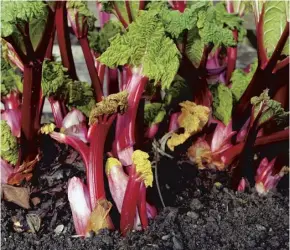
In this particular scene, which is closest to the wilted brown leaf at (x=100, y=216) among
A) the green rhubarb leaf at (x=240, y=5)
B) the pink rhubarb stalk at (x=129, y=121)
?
the pink rhubarb stalk at (x=129, y=121)

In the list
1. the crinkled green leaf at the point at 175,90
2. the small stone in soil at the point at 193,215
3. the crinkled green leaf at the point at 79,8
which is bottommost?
the small stone in soil at the point at 193,215

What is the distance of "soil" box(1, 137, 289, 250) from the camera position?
121cm

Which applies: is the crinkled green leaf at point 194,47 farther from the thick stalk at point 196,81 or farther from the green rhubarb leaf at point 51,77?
the green rhubarb leaf at point 51,77

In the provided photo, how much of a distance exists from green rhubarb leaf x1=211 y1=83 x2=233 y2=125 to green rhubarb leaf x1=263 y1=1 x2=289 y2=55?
13cm

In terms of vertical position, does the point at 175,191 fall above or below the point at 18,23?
below

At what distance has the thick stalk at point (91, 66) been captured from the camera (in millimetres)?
1315

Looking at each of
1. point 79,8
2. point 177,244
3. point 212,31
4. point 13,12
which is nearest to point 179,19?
point 212,31

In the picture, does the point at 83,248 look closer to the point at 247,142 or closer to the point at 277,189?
the point at 247,142

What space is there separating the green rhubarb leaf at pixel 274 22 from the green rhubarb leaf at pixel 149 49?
0.91 feet

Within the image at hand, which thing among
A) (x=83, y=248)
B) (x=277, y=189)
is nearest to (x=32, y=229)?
(x=83, y=248)

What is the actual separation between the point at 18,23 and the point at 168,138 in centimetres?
43

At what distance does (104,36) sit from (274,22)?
1.24 ft

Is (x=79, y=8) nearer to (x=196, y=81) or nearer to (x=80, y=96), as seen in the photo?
(x=80, y=96)

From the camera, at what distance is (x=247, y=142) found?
1.34 meters
